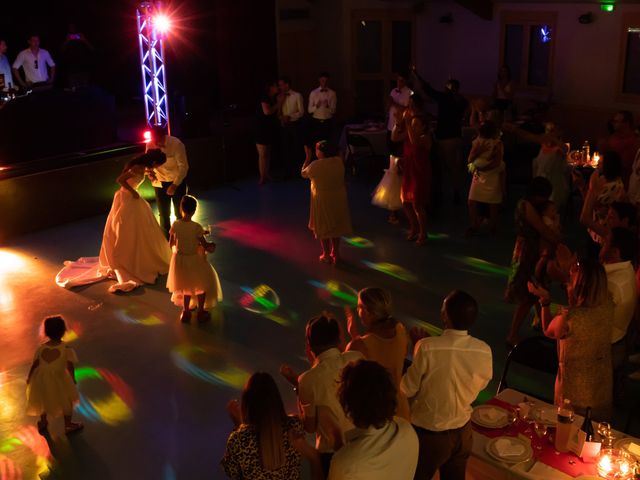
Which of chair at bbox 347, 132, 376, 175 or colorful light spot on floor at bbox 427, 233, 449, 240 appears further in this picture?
chair at bbox 347, 132, 376, 175

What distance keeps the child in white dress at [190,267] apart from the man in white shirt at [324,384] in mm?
2907

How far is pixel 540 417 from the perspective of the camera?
361cm

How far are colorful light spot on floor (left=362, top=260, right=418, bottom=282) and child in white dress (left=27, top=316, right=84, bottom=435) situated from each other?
11.3 feet

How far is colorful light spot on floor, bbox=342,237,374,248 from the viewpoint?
820 centimetres

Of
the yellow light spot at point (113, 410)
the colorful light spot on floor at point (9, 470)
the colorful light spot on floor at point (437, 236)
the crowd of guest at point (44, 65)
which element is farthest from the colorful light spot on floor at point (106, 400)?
the crowd of guest at point (44, 65)

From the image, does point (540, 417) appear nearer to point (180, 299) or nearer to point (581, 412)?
point (581, 412)

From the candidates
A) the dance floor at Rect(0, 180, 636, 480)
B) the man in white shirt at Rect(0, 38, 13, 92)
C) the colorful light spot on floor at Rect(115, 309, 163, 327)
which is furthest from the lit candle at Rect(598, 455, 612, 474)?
the man in white shirt at Rect(0, 38, 13, 92)

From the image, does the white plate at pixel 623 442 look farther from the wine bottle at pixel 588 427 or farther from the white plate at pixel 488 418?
the white plate at pixel 488 418

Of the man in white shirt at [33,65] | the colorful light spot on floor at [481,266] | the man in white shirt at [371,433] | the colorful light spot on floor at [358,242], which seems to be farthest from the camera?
the man in white shirt at [33,65]

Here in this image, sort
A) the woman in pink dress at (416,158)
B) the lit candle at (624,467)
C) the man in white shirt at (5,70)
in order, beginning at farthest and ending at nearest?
the man in white shirt at (5,70) → the woman in pink dress at (416,158) → the lit candle at (624,467)

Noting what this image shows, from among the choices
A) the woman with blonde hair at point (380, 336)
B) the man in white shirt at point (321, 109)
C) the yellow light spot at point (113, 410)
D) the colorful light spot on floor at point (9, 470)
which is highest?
the man in white shirt at point (321, 109)

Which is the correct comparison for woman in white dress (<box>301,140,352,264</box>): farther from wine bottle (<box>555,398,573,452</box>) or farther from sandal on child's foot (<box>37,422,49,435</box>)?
wine bottle (<box>555,398,573,452</box>)

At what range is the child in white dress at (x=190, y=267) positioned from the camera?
240 inches

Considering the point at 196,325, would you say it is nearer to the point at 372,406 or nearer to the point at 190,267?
the point at 190,267
